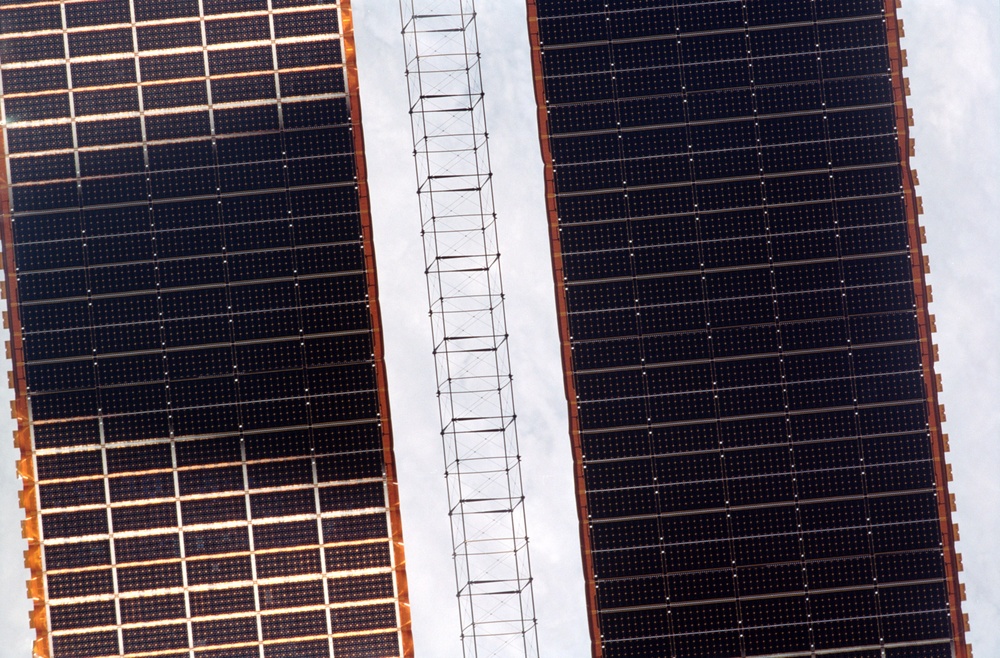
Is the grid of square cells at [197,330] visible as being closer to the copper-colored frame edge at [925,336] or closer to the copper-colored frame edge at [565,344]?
the copper-colored frame edge at [565,344]

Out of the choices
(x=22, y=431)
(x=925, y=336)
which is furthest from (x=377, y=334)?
(x=925, y=336)

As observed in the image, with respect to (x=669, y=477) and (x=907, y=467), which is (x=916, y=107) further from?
(x=669, y=477)

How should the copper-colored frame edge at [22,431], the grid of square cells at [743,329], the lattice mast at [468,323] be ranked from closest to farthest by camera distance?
1. the copper-colored frame edge at [22,431]
2. the grid of square cells at [743,329]
3. the lattice mast at [468,323]

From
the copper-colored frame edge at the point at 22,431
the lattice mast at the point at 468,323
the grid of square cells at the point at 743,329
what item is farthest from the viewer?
the lattice mast at the point at 468,323

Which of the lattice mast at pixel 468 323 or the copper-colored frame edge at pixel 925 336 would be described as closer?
the copper-colored frame edge at pixel 925 336

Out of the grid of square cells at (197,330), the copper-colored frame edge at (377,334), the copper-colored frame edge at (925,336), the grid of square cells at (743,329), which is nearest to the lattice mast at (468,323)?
the copper-colored frame edge at (377,334)

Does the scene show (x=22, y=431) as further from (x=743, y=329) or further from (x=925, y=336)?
(x=925, y=336)

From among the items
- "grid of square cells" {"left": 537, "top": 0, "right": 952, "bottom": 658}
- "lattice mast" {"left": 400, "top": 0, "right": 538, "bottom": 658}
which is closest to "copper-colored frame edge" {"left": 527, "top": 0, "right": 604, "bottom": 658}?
"grid of square cells" {"left": 537, "top": 0, "right": 952, "bottom": 658}
